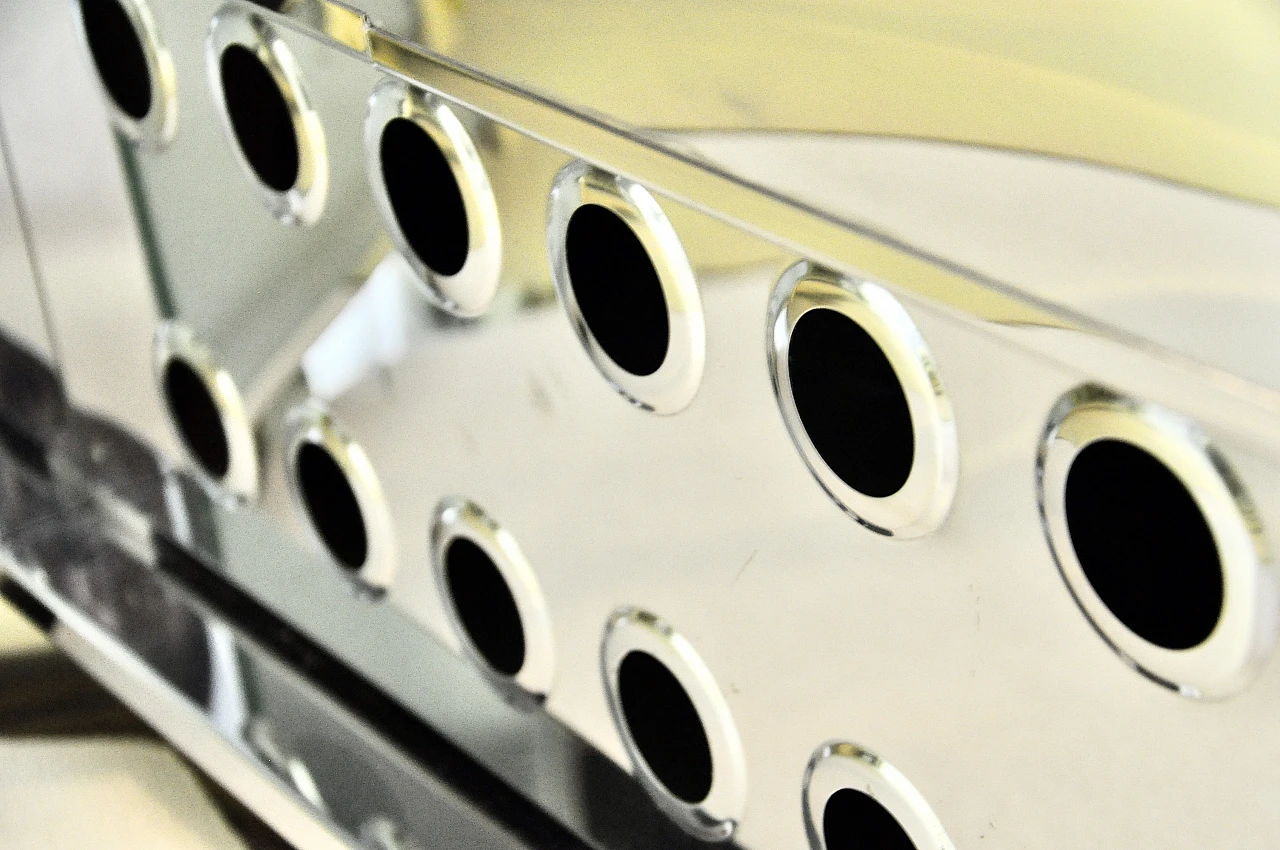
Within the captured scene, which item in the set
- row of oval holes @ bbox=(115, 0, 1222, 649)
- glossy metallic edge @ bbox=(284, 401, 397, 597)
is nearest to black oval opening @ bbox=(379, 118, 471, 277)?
row of oval holes @ bbox=(115, 0, 1222, 649)

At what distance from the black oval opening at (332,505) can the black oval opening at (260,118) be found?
111mm

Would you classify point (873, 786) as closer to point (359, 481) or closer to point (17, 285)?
point (359, 481)

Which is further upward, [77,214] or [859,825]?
[77,214]

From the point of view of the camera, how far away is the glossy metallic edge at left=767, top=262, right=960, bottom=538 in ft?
1.06

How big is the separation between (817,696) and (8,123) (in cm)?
47

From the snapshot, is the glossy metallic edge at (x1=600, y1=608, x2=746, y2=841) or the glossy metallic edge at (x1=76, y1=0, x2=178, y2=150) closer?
the glossy metallic edge at (x1=600, y1=608, x2=746, y2=841)

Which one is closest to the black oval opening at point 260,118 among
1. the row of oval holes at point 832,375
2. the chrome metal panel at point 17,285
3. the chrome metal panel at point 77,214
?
the row of oval holes at point 832,375

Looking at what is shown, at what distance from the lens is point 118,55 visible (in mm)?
568

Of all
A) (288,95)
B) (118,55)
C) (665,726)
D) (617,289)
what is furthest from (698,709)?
(118,55)

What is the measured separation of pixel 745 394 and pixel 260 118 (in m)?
0.22

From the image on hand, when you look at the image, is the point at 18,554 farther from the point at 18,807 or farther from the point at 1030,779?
the point at 1030,779

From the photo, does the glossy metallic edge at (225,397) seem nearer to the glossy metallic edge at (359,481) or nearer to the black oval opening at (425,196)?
the glossy metallic edge at (359,481)

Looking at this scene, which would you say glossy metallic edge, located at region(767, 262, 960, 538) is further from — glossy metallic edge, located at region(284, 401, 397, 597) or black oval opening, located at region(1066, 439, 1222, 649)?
glossy metallic edge, located at region(284, 401, 397, 597)

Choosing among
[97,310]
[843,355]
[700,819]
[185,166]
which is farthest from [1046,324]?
[97,310]
